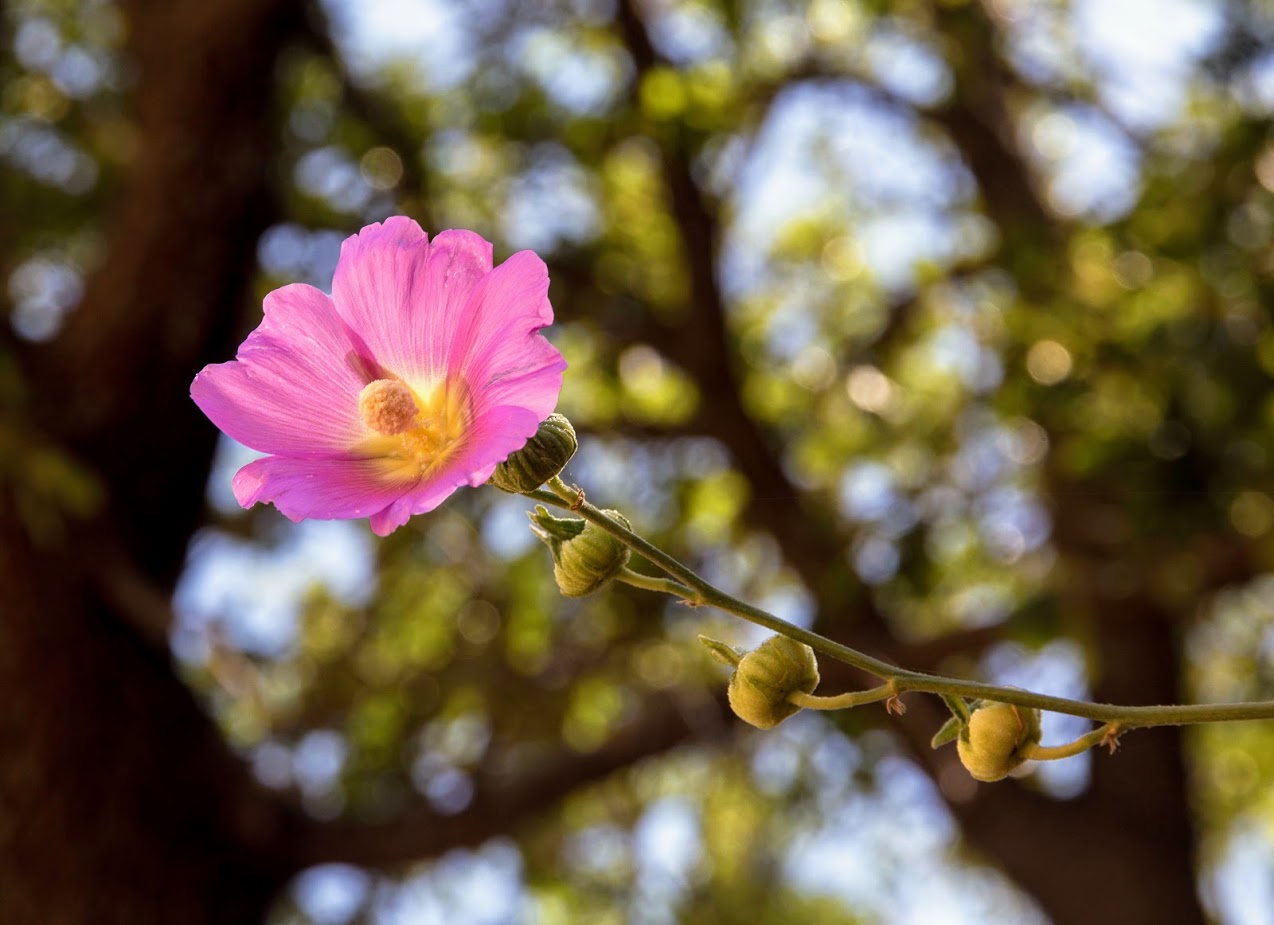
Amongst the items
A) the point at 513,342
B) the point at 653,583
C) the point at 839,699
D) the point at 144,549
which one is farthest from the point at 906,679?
the point at 144,549

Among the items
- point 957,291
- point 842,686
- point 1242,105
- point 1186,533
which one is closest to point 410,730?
point 842,686

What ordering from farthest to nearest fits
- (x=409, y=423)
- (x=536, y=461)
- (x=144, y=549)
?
(x=144, y=549) → (x=409, y=423) → (x=536, y=461)

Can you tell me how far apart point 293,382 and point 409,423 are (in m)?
0.07

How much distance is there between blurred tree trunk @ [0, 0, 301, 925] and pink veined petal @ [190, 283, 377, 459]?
7.13ft

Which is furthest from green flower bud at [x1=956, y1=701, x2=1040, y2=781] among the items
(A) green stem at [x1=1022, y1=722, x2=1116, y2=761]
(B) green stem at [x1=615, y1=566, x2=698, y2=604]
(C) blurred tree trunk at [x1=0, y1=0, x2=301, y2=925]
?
(C) blurred tree trunk at [x1=0, y1=0, x2=301, y2=925]

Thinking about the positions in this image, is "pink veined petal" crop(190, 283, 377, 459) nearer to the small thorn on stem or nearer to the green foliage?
the small thorn on stem

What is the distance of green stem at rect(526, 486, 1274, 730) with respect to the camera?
0.58m

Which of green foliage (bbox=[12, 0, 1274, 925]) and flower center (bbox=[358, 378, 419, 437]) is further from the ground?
flower center (bbox=[358, 378, 419, 437])

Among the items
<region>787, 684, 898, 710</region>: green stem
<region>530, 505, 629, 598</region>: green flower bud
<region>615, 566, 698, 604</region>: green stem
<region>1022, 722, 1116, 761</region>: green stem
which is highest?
<region>530, 505, 629, 598</region>: green flower bud

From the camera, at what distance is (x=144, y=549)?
3.07 metres

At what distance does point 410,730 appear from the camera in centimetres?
391

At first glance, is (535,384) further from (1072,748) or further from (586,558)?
(1072,748)

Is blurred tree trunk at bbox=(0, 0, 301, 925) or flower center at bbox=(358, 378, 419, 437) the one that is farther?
blurred tree trunk at bbox=(0, 0, 301, 925)

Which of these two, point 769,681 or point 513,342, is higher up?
point 513,342
